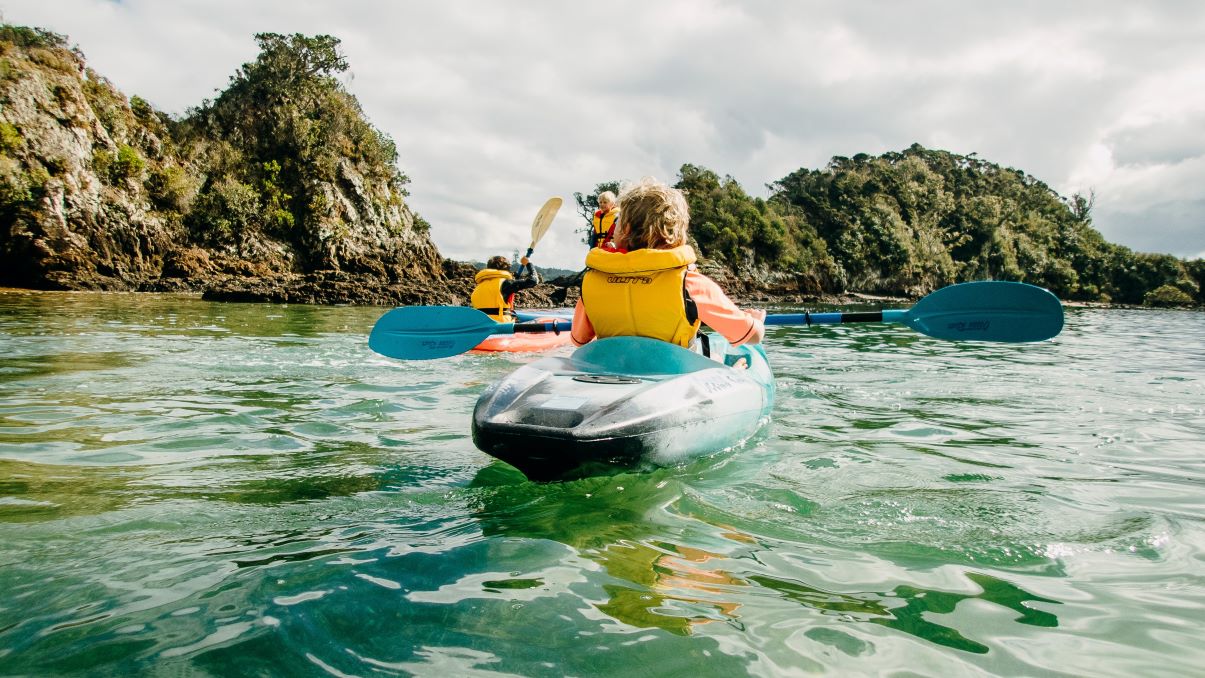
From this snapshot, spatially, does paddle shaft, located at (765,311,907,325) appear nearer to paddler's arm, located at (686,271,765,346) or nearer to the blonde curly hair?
paddler's arm, located at (686,271,765,346)

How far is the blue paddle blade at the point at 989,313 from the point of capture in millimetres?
4672

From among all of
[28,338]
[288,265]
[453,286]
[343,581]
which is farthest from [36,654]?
[288,265]

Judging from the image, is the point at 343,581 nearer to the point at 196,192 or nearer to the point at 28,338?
the point at 28,338

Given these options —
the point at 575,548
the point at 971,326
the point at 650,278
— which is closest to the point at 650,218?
the point at 650,278

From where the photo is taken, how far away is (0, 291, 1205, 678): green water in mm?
1567

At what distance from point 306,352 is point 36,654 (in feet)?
21.8

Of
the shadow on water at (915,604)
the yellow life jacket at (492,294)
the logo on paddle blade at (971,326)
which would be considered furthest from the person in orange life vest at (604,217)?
the shadow on water at (915,604)

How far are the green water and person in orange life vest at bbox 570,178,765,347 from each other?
0.77 m

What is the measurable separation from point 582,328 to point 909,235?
5573 cm

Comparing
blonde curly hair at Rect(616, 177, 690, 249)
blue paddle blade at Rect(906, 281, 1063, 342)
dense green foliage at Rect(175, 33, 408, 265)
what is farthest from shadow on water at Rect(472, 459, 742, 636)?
dense green foliage at Rect(175, 33, 408, 265)

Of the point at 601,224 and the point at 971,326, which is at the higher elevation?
the point at 601,224

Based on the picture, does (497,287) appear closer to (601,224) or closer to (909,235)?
(601,224)

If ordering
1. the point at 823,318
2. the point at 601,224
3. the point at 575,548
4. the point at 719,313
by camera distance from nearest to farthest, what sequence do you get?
the point at 575,548 < the point at 719,313 < the point at 823,318 < the point at 601,224

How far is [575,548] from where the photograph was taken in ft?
7.11
